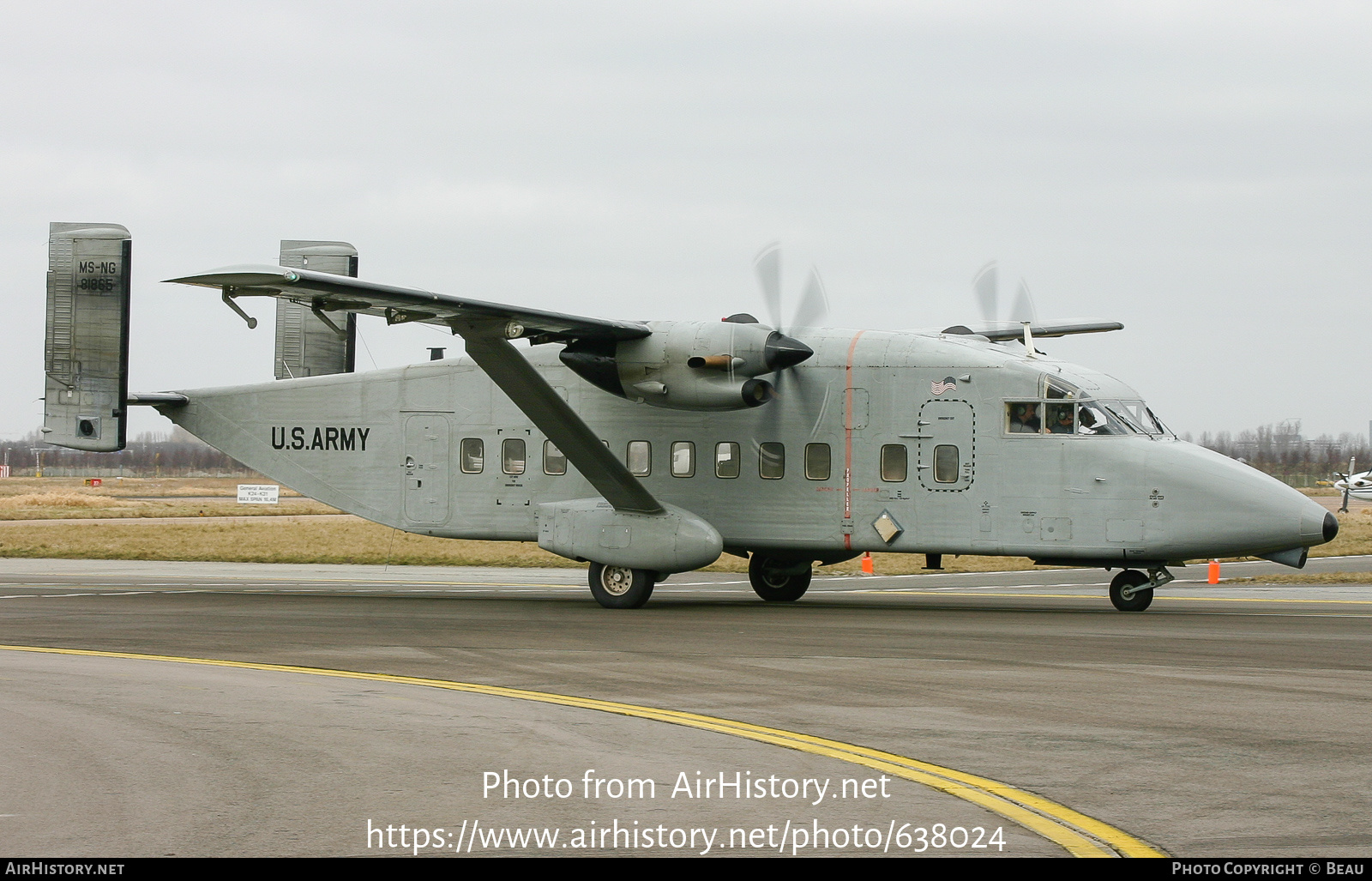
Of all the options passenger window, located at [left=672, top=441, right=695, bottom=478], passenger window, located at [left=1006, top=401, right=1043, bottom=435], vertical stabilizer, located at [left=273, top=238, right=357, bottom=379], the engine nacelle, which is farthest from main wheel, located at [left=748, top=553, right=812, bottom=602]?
vertical stabilizer, located at [left=273, top=238, right=357, bottom=379]

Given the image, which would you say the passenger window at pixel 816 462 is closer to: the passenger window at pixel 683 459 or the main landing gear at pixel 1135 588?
the passenger window at pixel 683 459

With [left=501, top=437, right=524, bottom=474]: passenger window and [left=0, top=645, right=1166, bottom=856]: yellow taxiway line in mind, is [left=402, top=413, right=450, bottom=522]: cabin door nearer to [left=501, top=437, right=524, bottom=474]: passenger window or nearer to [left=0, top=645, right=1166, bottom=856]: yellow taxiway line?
[left=501, top=437, right=524, bottom=474]: passenger window

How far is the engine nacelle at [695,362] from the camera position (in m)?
19.9

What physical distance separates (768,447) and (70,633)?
33.5 ft

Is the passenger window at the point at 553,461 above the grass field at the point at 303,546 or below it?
above

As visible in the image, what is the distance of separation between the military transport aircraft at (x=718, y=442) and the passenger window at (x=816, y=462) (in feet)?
0.10

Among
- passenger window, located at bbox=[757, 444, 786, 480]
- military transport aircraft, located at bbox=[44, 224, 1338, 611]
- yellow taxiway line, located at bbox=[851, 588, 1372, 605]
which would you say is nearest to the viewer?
A: military transport aircraft, located at bbox=[44, 224, 1338, 611]

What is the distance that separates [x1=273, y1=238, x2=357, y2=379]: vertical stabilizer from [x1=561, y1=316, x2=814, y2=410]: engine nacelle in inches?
322

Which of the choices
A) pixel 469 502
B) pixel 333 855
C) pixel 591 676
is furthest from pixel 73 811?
pixel 469 502

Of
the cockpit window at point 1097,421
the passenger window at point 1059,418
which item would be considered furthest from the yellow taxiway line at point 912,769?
the cockpit window at point 1097,421

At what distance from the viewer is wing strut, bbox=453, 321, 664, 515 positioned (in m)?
19.2

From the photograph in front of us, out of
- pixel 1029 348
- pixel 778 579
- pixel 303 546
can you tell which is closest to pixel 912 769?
pixel 1029 348

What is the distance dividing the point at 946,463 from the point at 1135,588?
10.8 ft

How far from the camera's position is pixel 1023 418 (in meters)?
19.6
